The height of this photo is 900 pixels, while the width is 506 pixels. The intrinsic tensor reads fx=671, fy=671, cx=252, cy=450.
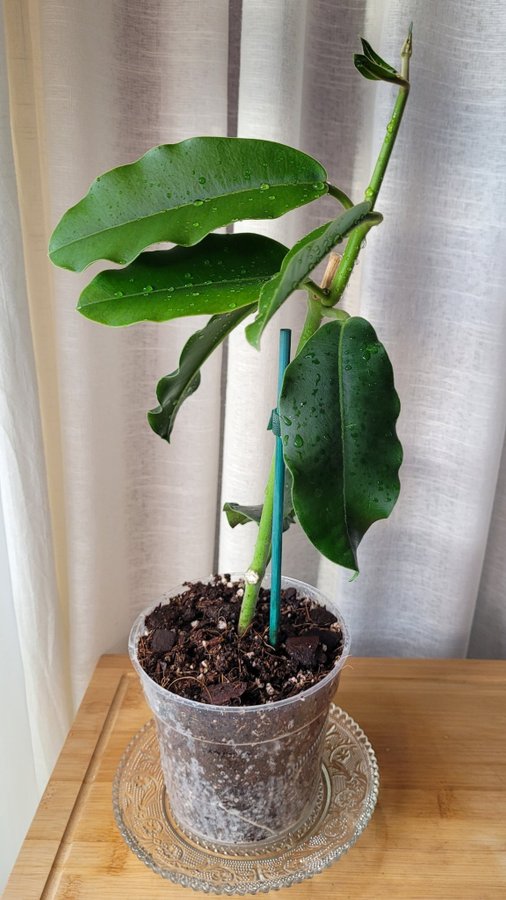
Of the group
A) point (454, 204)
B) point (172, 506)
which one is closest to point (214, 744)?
point (172, 506)

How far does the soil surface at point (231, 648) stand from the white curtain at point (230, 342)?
0.72ft

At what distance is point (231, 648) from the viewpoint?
25.8 inches

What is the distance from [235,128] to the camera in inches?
33.8

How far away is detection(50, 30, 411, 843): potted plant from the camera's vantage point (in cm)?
49

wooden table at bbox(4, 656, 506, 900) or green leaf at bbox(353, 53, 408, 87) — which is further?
wooden table at bbox(4, 656, 506, 900)

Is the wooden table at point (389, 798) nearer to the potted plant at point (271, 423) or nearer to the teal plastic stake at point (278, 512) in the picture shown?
the potted plant at point (271, 423)

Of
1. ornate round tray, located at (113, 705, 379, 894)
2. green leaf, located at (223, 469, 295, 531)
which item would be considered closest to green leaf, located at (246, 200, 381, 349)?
green leaf, located at (223, 469, 295, 531)

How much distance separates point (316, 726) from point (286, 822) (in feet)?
0.34

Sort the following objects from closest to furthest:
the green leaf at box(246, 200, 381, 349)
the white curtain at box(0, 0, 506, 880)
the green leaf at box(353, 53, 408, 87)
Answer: the green leaf at box(246, 200, 381, 349) → the green leaf at box(353, 53, 408, 87) → the white curtain at box(0, 0, 506, 880)

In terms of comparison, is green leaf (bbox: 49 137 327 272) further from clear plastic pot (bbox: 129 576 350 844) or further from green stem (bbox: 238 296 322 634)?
clear plastic pot (bbox: 129 576 350 844)

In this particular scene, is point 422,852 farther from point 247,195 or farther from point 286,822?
point 247,195

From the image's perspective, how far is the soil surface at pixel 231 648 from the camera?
2.03 feet

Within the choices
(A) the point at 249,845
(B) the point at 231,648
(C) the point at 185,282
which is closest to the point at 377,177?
(C) the point at 185,282

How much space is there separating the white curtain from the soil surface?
219 millimetres
